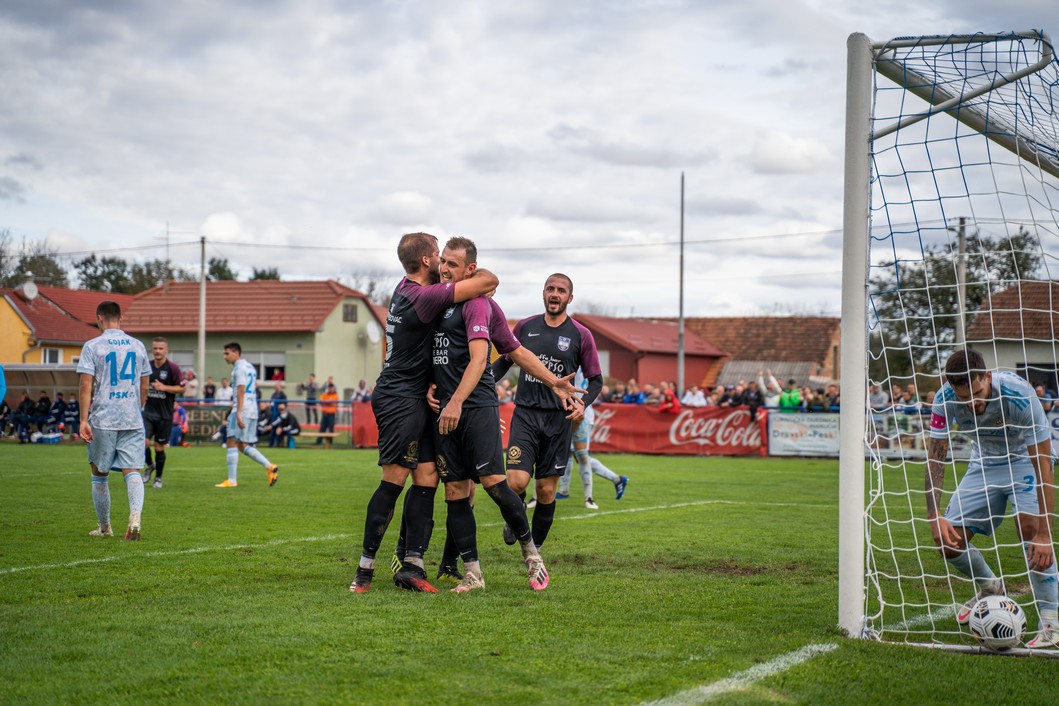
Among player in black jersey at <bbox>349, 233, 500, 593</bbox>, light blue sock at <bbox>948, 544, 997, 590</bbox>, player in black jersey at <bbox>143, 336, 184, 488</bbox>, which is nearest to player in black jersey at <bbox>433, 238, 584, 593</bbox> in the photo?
player in black jersey at <bbox>349, 233, 500, 593</bbox>

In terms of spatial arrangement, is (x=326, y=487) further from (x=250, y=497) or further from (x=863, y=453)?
(x=863, y=453)

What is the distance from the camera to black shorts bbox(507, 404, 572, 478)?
8258 mm

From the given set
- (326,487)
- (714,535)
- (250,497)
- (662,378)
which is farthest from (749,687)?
(662,378)

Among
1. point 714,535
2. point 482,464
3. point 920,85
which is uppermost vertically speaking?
point 920,85

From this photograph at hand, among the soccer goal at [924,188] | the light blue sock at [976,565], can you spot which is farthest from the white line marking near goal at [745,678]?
the light blue sock at [976,565]

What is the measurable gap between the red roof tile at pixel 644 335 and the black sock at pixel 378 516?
45.1m

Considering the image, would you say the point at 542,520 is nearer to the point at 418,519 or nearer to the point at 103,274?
the point at 418,519

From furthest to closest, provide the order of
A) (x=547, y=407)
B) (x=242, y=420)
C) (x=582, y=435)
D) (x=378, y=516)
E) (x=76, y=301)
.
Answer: (x=76, y=301) → (x=242, y=420) → (x=582, y=435) → (x=547, y=407) → (x=378, y=516)

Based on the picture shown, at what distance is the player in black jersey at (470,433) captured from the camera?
6.77 meters

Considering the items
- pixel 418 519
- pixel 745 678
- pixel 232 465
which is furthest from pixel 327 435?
pixel 745 678

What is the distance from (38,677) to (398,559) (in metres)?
2.96

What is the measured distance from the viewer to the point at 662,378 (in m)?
55.2

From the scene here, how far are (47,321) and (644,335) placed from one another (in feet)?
105

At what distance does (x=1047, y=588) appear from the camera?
232 inches
